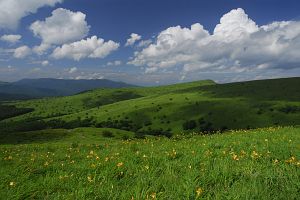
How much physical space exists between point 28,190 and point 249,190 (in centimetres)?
448

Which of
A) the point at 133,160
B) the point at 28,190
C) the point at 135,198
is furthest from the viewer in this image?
the point at 133,160

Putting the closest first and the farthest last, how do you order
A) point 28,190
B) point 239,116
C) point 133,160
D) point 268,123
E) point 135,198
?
point 135,198, point 28,190, point 133,160, point 268,123, point 239,116

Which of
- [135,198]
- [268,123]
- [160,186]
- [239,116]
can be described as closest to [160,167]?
[160,186]

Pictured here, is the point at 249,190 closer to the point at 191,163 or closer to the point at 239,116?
the point at 191,163

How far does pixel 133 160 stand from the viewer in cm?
1073

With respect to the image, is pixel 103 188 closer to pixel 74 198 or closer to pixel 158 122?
pixel 74 198

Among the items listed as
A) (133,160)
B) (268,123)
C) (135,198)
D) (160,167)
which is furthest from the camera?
(268,123)

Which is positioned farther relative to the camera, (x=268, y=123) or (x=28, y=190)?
(x=268, y=123)

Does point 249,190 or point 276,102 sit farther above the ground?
point 249,190

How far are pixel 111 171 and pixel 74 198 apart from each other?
7.29ft

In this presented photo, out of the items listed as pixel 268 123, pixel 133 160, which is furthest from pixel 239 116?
pixel 133 160

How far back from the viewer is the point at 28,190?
7.34m

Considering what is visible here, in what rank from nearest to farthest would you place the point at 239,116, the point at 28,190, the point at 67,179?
the point at 28,190 → the point at 67,179 → the point at 239,116

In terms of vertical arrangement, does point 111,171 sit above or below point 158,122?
above
